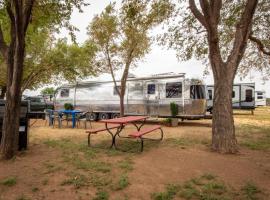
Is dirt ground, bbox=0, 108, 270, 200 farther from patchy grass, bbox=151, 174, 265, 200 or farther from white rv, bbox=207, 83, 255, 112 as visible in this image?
white rv, bbox=207, 83, 255, 112

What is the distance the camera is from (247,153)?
7012mm

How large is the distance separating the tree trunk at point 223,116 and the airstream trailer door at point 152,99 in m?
8.04

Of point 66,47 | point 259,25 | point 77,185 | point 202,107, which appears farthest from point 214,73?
point 66,47

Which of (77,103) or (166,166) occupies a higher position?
(77,103)

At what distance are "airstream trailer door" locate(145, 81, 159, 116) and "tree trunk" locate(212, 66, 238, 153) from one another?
8.04 m

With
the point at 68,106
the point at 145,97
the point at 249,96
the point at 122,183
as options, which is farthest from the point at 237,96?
the point at 122,183

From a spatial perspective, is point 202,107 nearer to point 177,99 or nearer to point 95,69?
point 177,99

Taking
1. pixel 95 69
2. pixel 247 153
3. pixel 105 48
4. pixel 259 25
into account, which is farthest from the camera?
pixel 95 69

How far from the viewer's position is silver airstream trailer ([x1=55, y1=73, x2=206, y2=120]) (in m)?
14.1

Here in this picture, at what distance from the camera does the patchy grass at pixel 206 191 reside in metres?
3.95

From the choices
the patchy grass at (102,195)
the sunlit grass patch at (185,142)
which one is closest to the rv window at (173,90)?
the sunlit grass patch at (185,142)

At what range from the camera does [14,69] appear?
593 cm

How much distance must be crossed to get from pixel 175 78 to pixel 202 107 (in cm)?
227

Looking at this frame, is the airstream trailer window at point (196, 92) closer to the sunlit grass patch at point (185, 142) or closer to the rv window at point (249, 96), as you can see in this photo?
the sunlit grass patch at point (185, 142)
